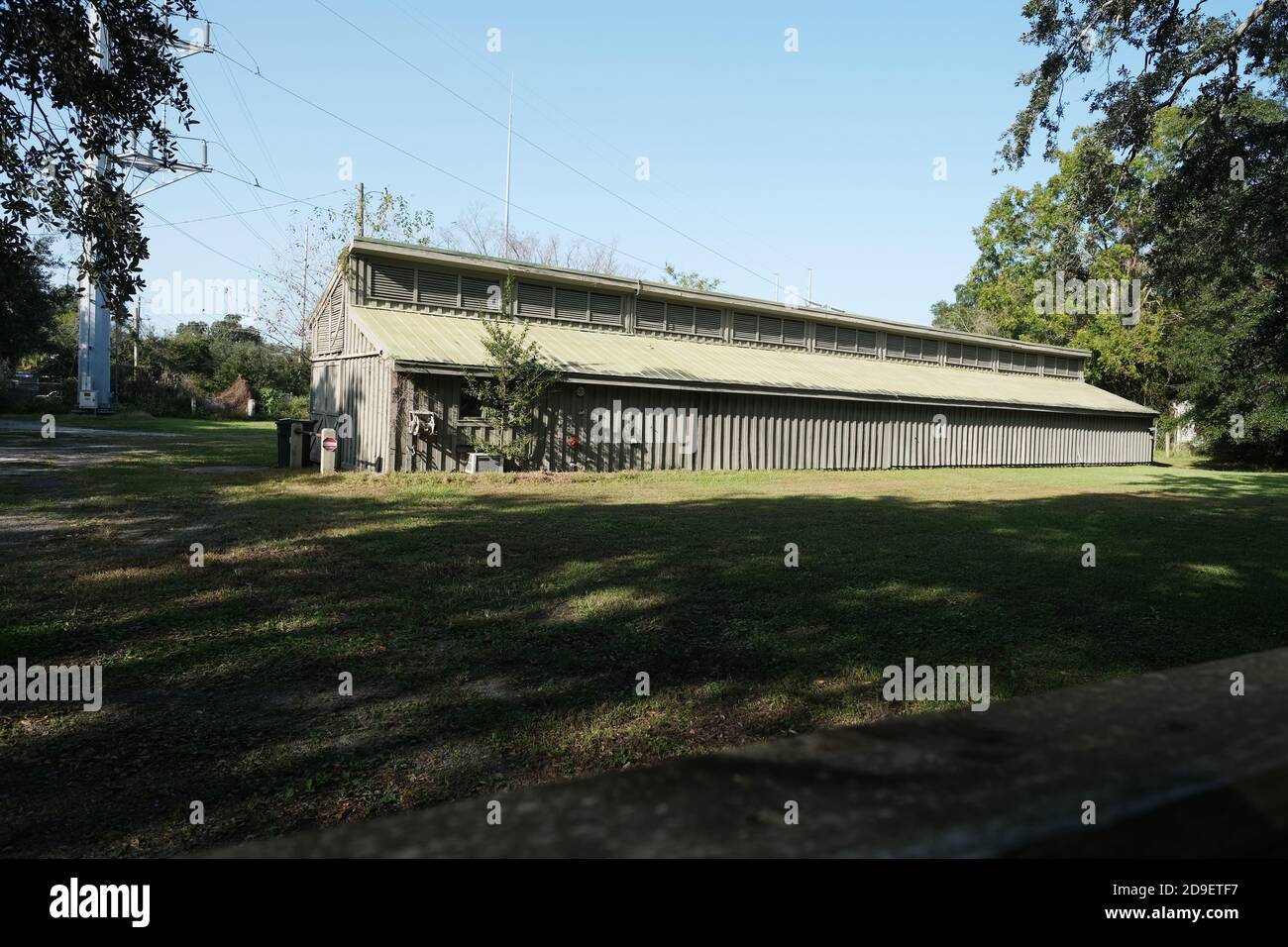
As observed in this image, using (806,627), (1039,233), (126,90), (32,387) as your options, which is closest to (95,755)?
(806,627)

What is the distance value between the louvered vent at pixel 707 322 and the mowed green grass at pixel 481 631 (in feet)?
52.0

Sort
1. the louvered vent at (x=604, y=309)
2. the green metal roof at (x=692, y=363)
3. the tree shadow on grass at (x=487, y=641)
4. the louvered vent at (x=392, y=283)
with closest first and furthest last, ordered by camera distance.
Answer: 1. the tree shadow on grass at (x=487, y=641)
2. the green metal roof at (x=692, y=363)
3. the louvered vent at (x=392, y=283)
4. the louvered vent at (x=604, y=309)

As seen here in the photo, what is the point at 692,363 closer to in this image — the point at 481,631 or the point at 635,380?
A: the point at 635,380

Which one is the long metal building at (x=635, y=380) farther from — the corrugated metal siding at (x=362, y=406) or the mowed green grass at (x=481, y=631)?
the mowed green grass at (x=481, y=631)

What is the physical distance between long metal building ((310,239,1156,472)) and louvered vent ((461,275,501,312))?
43 mm

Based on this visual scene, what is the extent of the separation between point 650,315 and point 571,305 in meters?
3.10

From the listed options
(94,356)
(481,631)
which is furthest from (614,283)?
(94,356)

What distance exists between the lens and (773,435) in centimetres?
2547

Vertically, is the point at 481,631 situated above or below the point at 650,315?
below

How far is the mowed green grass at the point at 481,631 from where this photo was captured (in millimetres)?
4059

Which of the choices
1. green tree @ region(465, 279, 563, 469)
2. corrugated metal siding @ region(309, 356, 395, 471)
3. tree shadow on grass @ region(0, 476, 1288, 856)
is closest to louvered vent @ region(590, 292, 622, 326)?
green tree @ region(465, 279, 563, 469)

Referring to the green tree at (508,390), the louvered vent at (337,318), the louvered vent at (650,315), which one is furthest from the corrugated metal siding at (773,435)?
the louvered vent at (337,318)

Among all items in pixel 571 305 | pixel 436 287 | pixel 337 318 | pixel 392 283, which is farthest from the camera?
pixel 571 305

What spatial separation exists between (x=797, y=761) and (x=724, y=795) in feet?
0.47
